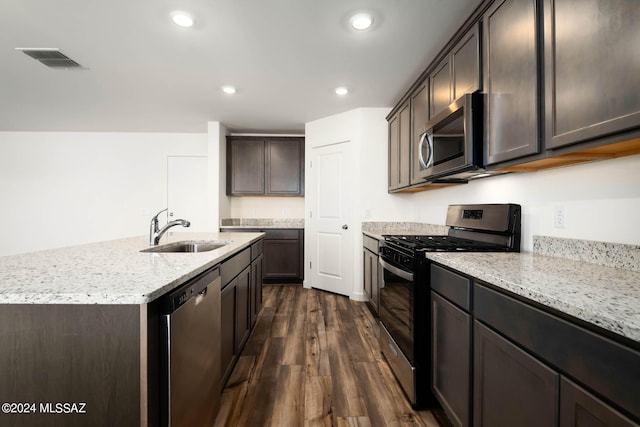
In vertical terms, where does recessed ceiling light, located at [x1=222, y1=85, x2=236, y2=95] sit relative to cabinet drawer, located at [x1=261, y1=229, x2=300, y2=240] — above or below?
above

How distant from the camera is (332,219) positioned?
150 inches

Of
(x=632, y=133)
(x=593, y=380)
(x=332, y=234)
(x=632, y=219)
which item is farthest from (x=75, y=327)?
(x=332, y=234)

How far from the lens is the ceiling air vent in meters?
2.35

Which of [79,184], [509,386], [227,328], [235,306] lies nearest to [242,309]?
[235,306]

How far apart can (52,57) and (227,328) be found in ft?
9.31

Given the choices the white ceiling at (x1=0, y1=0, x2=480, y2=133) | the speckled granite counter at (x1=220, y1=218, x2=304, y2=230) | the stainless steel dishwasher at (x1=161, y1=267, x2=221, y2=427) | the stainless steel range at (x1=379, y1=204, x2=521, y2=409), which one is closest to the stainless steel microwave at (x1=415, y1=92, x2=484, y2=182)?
the stainless steel range at (x1=379, y1=204, x2=521, y2=409)

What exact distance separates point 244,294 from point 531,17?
2.33 m

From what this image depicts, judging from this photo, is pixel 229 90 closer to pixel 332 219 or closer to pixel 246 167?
pixel 246 167

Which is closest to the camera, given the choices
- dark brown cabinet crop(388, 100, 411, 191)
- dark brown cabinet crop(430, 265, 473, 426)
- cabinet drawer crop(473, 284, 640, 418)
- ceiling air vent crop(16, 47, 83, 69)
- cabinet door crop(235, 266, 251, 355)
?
cabinet drawer crop(473, 284, 640, 418)

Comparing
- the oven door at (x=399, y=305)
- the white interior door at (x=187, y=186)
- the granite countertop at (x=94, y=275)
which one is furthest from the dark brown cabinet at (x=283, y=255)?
the granite countertop at (x=94, y=275)

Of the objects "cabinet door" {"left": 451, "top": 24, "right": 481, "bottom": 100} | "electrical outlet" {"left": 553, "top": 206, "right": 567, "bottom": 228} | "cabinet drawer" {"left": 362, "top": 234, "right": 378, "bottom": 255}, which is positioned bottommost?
"cabinet drawer" {"left": 362, "top": 234, "right": 378, "bottom": 255}

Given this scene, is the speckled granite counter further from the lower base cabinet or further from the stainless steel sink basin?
the lower base cabinet

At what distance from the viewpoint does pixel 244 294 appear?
2168mm

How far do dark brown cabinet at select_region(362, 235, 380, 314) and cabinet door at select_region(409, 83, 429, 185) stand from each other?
764 millimetres
